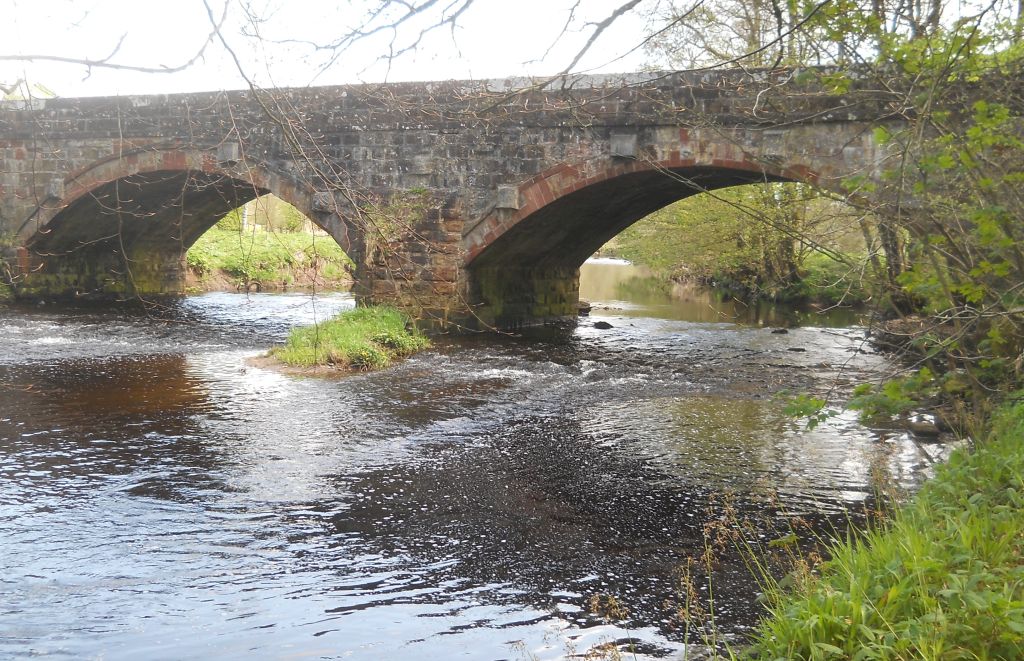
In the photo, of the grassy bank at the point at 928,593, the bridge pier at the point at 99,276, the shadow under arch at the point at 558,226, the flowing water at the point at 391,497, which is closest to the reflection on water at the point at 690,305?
the shadow under arch at the point at 558,226

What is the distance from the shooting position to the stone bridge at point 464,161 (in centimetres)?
1055

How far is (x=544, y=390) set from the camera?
9477mm

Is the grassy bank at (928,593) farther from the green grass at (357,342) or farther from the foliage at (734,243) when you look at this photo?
the foliage at (734,243)

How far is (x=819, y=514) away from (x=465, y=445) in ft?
9.36

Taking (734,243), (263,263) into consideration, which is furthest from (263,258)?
(734,243)

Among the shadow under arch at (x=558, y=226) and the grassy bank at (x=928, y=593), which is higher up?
the shadow under arch at (x=558, y=226)

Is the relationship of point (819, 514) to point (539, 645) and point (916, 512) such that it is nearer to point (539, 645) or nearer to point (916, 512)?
point (916, 512)

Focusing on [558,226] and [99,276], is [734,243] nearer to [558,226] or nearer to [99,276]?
[558,226]

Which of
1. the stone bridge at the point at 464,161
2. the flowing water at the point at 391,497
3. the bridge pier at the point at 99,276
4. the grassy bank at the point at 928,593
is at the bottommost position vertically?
the flowing water at the point at 391,497

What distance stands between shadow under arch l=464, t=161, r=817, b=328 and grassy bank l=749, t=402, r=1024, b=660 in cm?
681

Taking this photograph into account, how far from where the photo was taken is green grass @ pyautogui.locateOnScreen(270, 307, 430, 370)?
412 inches

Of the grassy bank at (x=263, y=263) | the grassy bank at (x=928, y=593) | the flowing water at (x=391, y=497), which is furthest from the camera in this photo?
the grassy bank at (x=263, y=263)

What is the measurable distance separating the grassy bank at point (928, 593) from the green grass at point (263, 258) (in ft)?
58.0

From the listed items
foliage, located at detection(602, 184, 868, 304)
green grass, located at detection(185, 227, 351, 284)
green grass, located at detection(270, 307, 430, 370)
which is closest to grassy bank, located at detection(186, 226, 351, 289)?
green grass, located at detection(185, 227, 351, 284)
